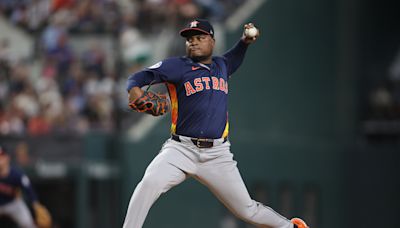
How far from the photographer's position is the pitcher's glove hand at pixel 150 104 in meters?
7.43

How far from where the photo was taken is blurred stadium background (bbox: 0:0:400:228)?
14.9 meters

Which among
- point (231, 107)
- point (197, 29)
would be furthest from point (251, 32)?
point (231, 107)

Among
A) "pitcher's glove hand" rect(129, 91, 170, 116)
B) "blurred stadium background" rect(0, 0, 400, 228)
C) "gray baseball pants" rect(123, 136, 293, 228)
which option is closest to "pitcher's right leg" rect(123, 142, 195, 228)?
"gray baseball pants" rect(123, 136, 293, 228)

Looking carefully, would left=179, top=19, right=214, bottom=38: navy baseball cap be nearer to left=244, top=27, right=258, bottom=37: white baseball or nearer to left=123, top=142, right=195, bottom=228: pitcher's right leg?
left=244, top=27, right=258, bottom=37: white baseball

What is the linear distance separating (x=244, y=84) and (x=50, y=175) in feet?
11.6

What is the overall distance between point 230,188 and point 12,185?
19.7 feet

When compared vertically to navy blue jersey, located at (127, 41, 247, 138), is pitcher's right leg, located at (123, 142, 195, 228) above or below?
below

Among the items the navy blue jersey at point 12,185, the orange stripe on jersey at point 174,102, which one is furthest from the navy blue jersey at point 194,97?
the navy blue jersey at point 12,185

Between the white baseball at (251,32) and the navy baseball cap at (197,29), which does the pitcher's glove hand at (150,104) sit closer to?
the navy baseball cap at (197,29)

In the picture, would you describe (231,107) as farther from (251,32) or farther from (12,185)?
(251,32)

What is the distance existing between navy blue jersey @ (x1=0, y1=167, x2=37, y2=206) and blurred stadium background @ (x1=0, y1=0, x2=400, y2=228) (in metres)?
1.31

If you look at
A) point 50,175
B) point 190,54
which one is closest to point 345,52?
point 50,175

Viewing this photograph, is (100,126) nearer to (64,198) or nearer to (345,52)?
(64,198)

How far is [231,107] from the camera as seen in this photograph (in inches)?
622
